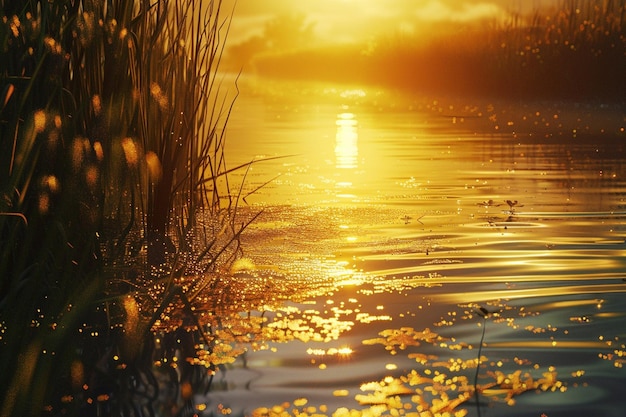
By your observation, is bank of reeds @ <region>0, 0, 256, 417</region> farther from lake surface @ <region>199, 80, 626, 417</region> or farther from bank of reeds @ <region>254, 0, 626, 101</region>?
bank of reeds @ <region>254, 0, 626, 101</region>

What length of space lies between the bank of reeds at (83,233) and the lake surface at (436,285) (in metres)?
0.28

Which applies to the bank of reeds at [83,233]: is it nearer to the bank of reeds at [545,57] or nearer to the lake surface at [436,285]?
the lake surface at [436,285]

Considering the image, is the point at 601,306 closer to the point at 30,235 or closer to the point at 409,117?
the point at 30,235

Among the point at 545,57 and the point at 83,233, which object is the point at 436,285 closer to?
the point at 83,233

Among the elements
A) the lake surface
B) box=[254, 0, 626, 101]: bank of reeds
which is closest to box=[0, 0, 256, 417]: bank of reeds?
the lake surface

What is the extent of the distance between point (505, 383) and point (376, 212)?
10.7 ft

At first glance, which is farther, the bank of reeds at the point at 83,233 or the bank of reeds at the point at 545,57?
the bank of reeds at the point at 545,57

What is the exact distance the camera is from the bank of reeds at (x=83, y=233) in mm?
3047

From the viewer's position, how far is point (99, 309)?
3889 millimetres

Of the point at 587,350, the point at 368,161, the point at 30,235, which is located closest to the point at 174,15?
the point at 30,235

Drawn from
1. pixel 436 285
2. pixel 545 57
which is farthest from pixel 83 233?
A: pixel 545 57

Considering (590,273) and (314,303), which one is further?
(590,273)

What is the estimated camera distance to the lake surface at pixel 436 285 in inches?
116

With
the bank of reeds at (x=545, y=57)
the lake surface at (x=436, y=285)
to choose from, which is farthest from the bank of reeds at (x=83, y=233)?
the bank of reeds at (x=545, y=57)
